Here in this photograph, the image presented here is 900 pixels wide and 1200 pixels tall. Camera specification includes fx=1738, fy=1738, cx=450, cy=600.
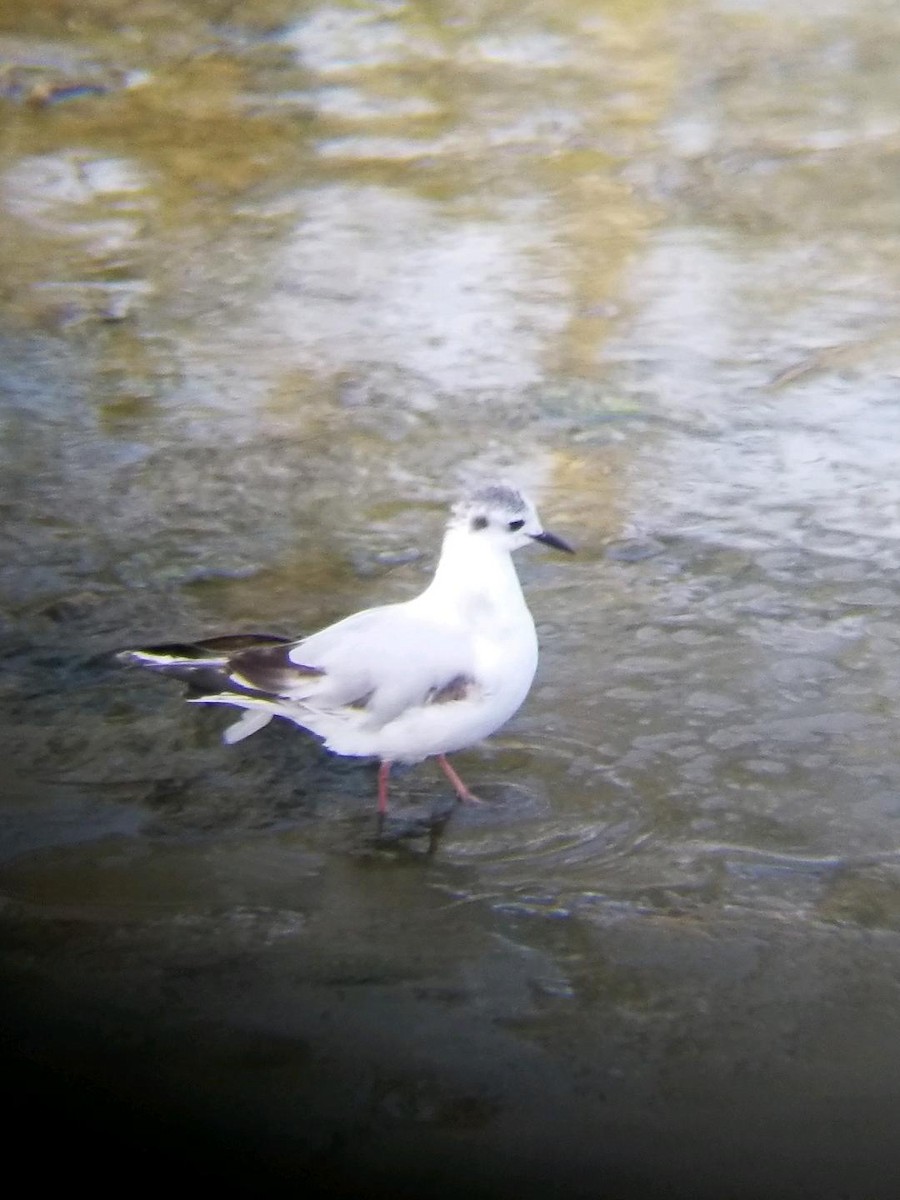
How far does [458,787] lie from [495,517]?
67 centimetres

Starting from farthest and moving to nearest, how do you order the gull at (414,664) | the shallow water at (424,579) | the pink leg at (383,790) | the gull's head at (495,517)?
1. the gull's head at (495,517)
2. the pink leg at (383,790)
3. the gull at (414,664)
4. the shallow water at (424,579)

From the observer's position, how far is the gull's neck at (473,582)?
13.9 feet

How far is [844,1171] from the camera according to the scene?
296 centimetres

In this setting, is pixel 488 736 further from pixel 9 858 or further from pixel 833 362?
pixel 833 362

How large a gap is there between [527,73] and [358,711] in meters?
8.43

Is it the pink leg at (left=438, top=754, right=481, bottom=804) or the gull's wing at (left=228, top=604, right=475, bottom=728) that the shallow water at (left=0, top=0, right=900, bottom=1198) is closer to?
the pink leg at (left=438, top=754, right=481, bottom=804)

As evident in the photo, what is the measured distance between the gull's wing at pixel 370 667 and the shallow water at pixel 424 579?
0.29 metres

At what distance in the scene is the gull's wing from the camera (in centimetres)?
409

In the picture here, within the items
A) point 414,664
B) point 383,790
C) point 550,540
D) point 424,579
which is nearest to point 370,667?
point 414,664

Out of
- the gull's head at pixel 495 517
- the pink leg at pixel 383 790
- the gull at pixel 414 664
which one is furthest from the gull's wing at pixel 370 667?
the gull's head at pixel 495 517

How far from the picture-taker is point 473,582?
426cm

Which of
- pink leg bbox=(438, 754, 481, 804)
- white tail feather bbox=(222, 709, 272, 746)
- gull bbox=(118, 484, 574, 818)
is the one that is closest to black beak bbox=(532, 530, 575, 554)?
gull bbox=(118, 484, 574, 818)

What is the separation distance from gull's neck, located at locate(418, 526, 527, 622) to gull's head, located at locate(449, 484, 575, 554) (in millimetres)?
13

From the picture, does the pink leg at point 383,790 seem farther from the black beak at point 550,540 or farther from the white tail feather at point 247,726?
the black beak at point 550,540
